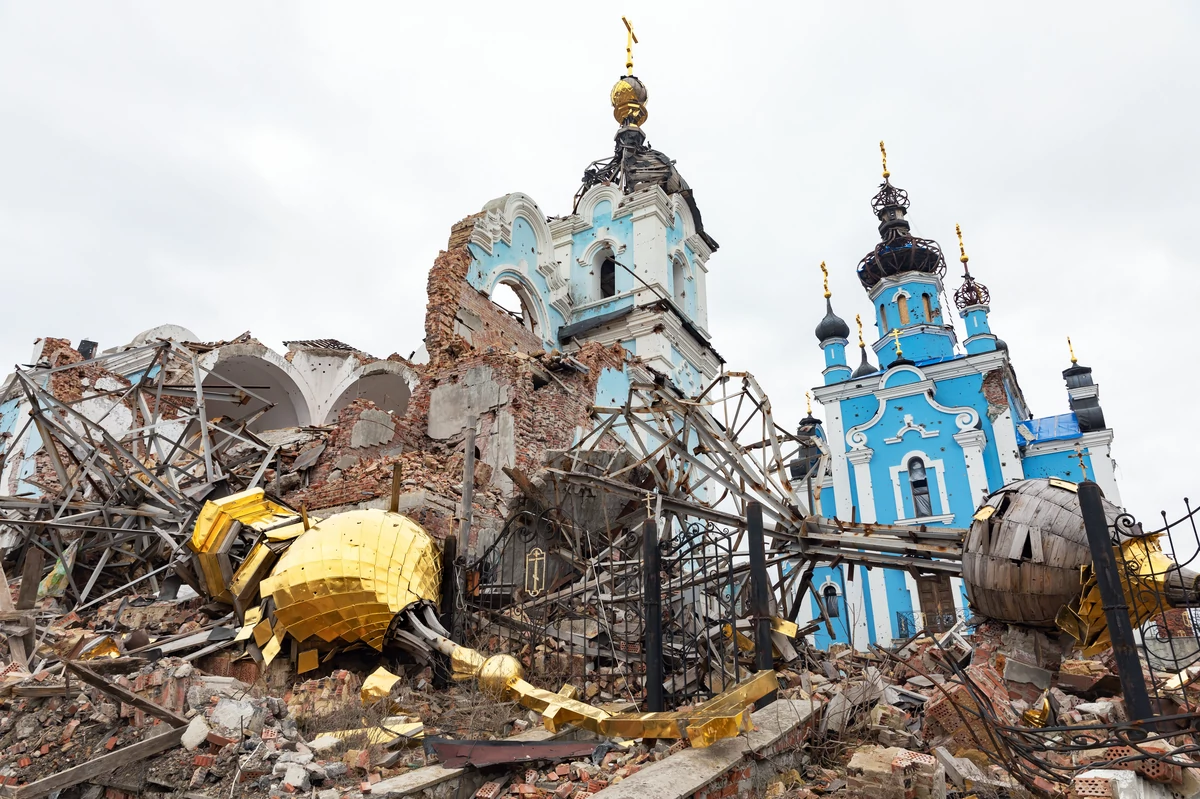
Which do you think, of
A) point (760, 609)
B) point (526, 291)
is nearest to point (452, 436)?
point (760, 609)

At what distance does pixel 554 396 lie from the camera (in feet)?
45.3

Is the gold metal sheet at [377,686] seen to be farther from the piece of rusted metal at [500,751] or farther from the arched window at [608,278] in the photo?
the arched window at [608,278]

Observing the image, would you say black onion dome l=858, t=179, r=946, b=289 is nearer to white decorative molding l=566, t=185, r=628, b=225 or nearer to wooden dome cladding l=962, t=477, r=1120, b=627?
white decorative molding l=566, t=185, r=628, b=225

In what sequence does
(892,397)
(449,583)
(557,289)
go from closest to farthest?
(449,583) → (557,289) → (892,397)

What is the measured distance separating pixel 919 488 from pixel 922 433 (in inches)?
75.0

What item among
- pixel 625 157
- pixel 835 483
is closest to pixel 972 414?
pixel 835 483

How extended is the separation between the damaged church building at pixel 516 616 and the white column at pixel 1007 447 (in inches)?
494

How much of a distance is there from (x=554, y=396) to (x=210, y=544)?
6.34 meters

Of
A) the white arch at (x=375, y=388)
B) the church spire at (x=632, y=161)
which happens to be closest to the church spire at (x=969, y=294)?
the church spire at (x=632, y=161)

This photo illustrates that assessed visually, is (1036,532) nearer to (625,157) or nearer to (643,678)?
(643,678)

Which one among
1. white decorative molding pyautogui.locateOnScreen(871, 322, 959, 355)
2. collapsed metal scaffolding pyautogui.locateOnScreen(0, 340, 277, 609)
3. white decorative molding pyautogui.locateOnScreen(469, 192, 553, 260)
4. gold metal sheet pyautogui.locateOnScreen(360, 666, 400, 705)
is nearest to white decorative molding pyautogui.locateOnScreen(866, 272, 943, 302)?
white decorative molding pyautogui.locateOnScreen(871, 322, 959, 355)

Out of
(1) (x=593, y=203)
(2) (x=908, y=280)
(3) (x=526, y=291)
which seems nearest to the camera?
(3) (x=526, y=291)

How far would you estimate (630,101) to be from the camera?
31203mm

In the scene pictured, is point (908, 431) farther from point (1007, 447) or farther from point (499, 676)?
point (499, 676)
